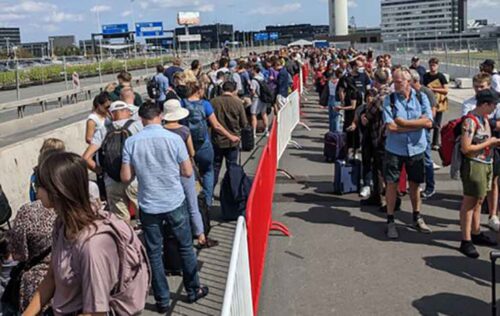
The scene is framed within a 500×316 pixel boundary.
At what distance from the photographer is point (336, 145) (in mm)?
10891

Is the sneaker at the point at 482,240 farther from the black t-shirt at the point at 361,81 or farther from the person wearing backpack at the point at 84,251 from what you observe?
the black t-shirt at the point at 361,81

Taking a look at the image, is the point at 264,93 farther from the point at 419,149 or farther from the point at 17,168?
the point at 419,149

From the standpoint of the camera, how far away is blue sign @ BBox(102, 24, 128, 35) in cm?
10169

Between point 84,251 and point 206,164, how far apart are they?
4.80 metres

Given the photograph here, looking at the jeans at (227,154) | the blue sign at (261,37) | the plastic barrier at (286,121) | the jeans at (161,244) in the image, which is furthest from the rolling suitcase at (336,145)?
the blue sign at (261,37)

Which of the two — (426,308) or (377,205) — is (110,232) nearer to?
(426,308)

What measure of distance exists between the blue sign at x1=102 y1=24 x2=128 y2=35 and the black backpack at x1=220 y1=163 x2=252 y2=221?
326 ft

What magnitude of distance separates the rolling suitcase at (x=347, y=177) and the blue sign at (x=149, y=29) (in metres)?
85.8

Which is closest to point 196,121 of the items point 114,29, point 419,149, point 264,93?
point 419,149

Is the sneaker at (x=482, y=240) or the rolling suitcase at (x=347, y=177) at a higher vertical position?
the rolling suitcase at (x=347, y=177)

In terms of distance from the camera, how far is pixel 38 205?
11.7 ft

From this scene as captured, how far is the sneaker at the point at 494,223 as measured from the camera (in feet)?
21.8

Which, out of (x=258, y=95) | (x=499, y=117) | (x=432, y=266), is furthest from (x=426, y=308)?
(x=258, y=95)

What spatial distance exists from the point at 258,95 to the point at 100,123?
7343mm
